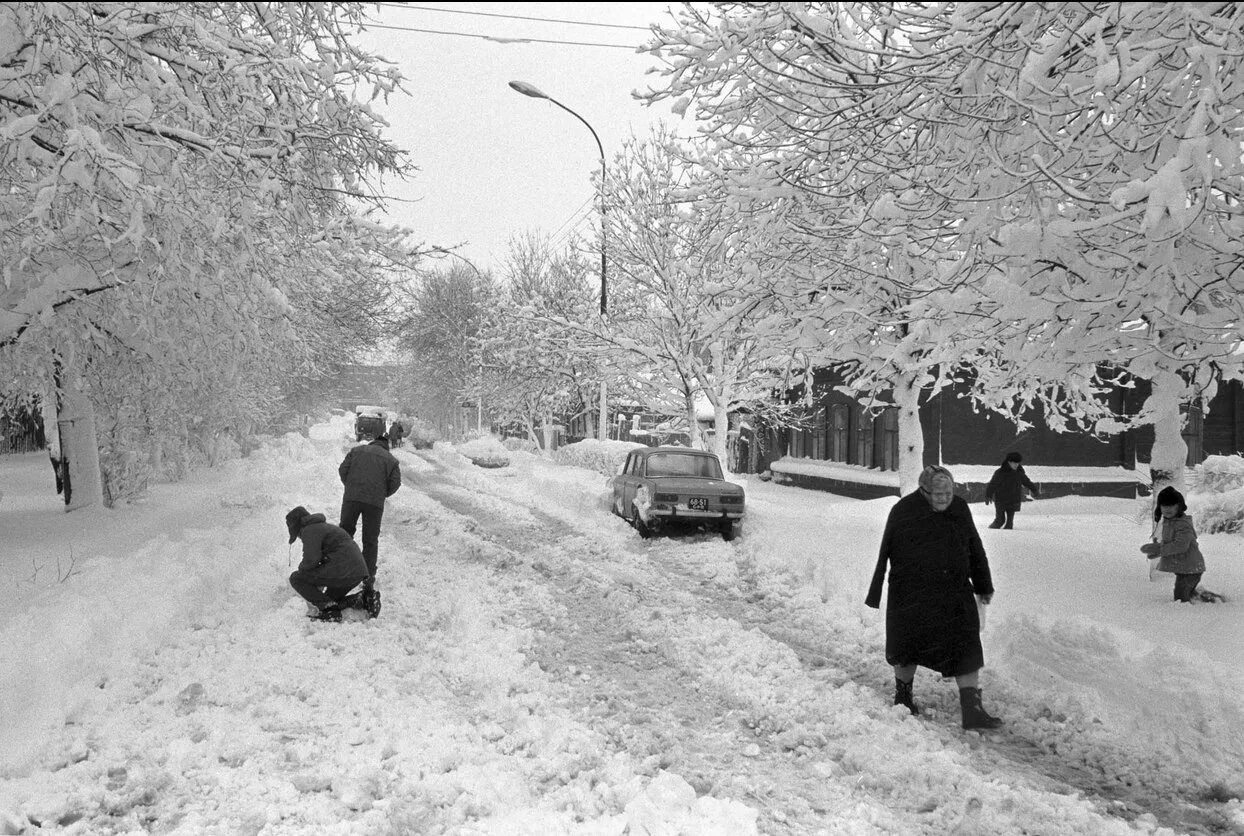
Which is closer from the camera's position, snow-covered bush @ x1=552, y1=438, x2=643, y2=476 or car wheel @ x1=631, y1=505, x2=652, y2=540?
car wheel @ x1=631, y1=505, x2=652, y2=540

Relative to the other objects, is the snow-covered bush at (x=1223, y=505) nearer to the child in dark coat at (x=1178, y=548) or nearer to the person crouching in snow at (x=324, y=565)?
the child in dark coat at (x=1178, y=548)

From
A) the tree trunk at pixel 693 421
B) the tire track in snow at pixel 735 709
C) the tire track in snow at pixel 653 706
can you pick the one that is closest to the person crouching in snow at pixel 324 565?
the tire track in snow at pixel 653 706

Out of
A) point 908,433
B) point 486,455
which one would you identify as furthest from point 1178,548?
point 486,455

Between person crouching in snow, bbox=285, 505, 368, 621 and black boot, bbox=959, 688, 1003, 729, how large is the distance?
16.2 ft

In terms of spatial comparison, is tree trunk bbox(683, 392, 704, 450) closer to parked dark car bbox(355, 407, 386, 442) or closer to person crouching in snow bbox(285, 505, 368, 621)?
parked dark car bbox(355, 407, 386, 442)

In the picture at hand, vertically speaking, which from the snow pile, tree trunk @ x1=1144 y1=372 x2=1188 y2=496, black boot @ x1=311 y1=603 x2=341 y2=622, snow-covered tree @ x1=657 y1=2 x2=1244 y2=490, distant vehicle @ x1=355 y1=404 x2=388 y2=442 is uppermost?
snow-covered tree @ x1=657 y1=2 x2=1244 y2=490

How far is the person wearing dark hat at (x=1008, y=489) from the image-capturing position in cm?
1343

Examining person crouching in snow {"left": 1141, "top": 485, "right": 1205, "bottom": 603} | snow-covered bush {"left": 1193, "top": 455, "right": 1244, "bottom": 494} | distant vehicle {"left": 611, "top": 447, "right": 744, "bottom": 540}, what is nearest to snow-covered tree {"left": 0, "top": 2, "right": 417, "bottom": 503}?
distant vehicle {"left": 611, "top": 447, "right": 744, "bottom": 540}

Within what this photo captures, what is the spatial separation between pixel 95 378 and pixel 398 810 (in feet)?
27.5

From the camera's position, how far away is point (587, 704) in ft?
17.3

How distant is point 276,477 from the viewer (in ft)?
Answer: 68.6

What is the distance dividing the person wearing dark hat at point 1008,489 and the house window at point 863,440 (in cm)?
881

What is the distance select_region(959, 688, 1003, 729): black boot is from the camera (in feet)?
15.9

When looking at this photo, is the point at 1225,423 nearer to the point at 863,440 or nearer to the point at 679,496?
the point at 863,440
